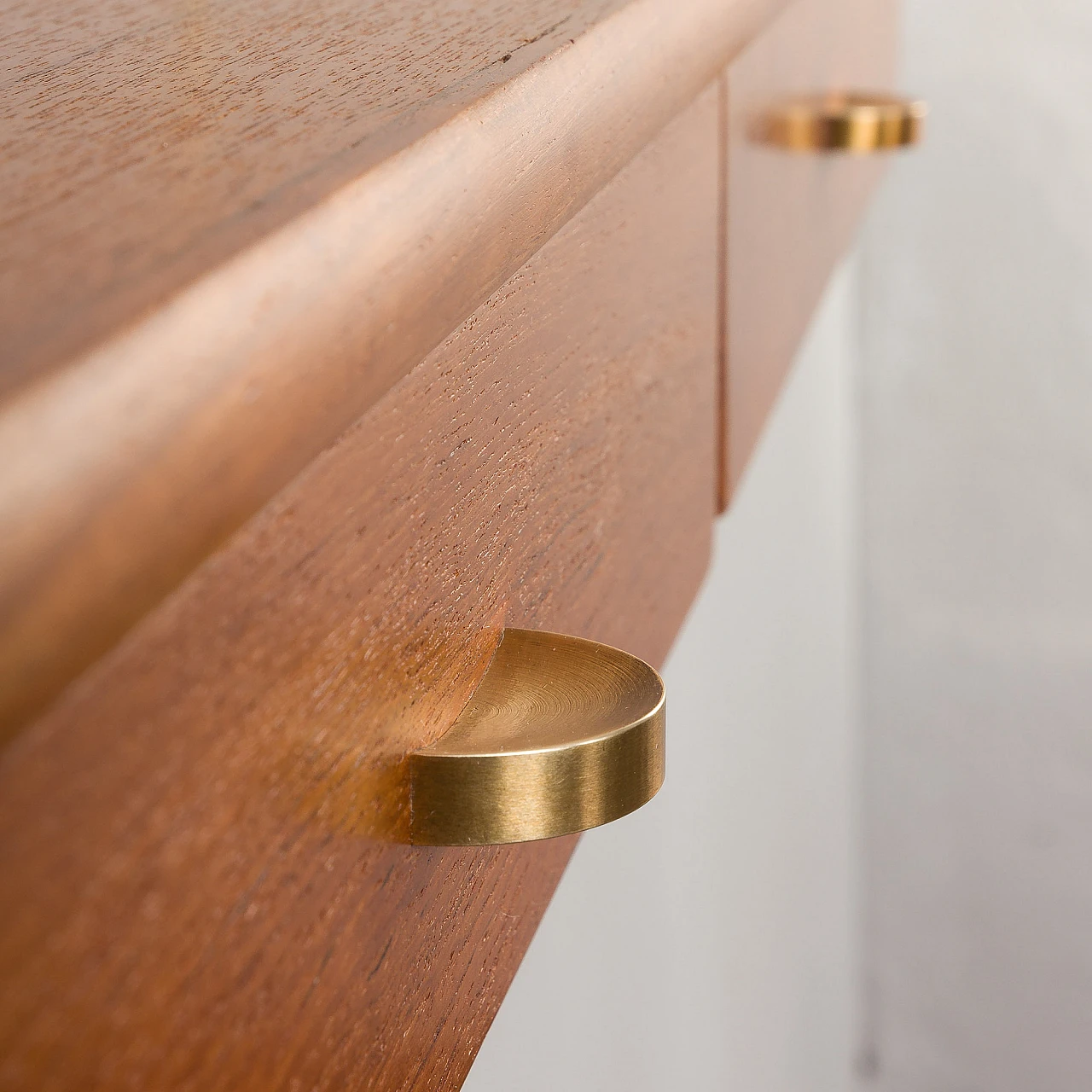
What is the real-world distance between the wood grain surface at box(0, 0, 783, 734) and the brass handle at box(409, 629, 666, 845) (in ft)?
0.16

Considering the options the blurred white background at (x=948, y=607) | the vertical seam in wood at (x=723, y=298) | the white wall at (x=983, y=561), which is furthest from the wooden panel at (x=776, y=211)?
the white wall at (x=983, y=561)

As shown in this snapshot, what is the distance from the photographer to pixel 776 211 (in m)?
0.40

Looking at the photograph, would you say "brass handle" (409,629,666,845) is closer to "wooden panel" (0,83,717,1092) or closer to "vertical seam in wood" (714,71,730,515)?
"wooden panel" (0,83,717,1092)

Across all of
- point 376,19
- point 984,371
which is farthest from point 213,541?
point 984,371

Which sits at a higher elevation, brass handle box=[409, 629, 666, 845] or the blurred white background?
brass handle box=[409, 629, 666, 845]

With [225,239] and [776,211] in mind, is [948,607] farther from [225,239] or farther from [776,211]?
[225,239]

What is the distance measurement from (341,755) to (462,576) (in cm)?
4

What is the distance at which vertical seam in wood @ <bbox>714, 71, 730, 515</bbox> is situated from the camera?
31cm

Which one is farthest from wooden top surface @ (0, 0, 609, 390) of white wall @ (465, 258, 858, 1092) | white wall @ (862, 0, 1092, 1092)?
white wall @ (862, 0, 1092, 1092)

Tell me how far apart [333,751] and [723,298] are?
0.23 meters

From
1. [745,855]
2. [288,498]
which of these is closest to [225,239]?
[288,498]

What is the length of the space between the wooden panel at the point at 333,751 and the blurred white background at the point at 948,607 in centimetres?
58

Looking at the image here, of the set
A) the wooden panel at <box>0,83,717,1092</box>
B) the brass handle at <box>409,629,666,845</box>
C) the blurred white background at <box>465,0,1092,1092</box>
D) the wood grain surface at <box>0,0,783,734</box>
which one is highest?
the wood grain surface at <box>0,0,783,734</box>

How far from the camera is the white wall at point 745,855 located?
0.38 metres
